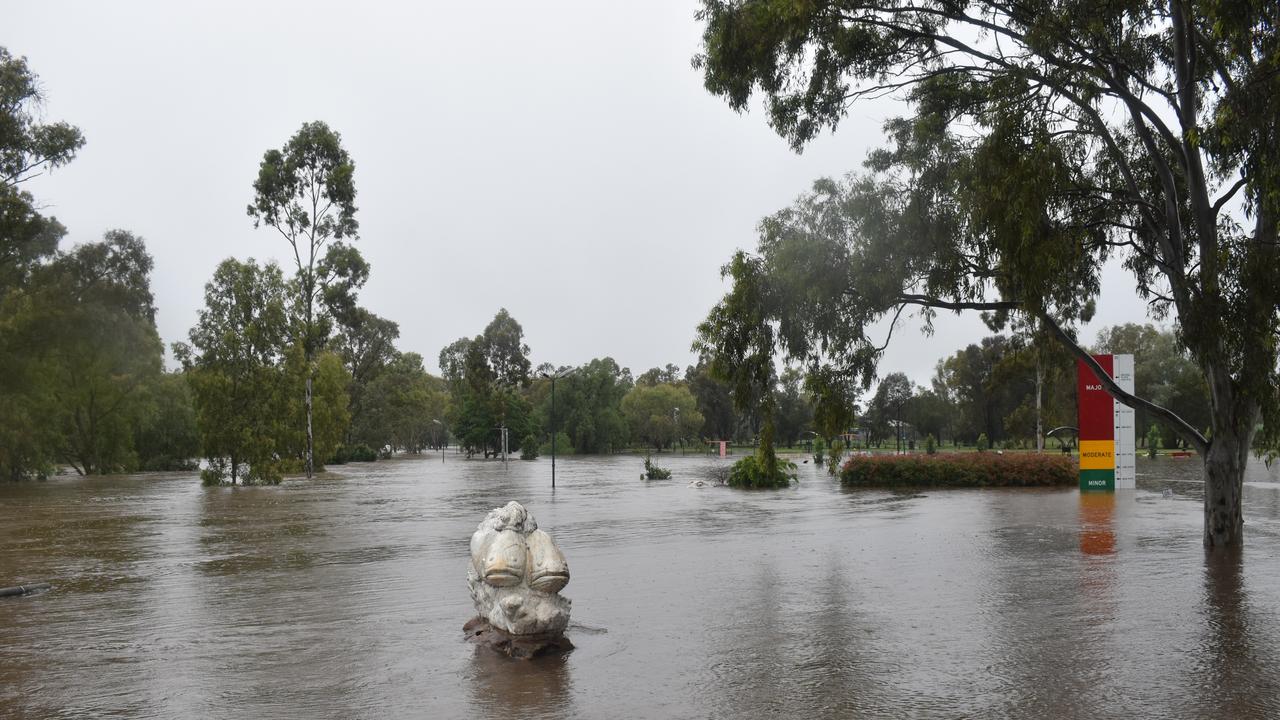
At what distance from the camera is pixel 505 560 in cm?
741

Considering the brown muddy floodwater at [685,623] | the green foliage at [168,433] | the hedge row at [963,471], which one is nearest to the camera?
the brown muddy floodwater at [685,623]

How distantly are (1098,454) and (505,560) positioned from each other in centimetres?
2401

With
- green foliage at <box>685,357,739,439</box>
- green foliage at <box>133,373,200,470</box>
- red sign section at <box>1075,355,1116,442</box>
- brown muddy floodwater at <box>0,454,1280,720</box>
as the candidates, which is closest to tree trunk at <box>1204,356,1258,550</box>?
brown muddy floodwater at <box>0,454,1280,720</box>

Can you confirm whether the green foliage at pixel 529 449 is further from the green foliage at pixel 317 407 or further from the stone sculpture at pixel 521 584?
the stone sculpture at pixel 521 584

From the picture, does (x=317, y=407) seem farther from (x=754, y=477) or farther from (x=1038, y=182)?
(x=1038, y=182)

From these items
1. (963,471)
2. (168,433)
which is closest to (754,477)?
(963,471)

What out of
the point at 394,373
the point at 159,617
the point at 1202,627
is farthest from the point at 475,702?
the point at 394,373

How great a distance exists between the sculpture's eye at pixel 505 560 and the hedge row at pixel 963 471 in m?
25.6

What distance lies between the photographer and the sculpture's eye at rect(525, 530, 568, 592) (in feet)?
24.6

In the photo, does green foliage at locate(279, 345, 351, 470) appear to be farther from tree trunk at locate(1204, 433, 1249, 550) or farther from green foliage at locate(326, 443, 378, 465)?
tree trunk at locate(1204, 433, 1249, 550)

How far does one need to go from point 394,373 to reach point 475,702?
3414 inches

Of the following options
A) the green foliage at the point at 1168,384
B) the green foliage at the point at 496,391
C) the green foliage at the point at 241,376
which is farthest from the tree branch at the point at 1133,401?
the green foliage at the point at 496,391

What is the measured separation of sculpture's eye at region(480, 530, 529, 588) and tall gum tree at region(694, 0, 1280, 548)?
297 inches

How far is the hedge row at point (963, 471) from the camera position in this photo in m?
30.8
